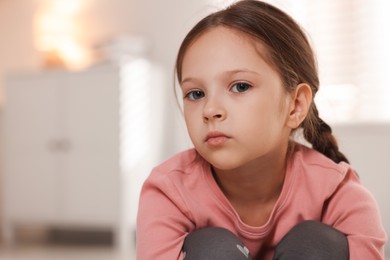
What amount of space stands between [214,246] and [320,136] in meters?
0.36

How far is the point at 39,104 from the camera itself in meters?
2.93

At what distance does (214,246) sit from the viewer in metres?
0.90

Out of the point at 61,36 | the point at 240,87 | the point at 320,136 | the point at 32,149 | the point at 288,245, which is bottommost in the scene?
the point at 32,149

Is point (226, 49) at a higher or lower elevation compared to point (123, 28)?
lower

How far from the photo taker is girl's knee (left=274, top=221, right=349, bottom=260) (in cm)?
91

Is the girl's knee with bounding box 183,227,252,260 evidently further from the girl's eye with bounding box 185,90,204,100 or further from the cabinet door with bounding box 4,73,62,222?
the cabinet door with bounding box 4,73,62,222

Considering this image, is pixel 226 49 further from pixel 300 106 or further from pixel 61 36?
pixel 61 36

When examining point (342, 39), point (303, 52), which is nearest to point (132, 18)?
point (342, 39)

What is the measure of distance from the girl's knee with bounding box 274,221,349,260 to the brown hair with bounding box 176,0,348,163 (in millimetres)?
226

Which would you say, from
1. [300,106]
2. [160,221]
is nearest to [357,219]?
[300,106]

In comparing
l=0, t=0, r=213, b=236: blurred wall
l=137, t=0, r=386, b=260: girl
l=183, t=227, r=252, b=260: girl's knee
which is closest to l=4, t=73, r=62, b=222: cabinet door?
l=0, t=0, r=213, b=236: blurred wall

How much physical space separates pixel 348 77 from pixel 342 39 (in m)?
0.20

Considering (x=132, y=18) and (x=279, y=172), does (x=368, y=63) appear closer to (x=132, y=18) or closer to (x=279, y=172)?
(x=132, y=18)

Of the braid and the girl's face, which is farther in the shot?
the braid
